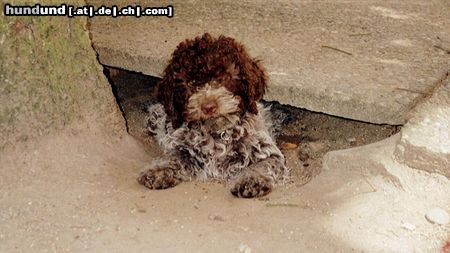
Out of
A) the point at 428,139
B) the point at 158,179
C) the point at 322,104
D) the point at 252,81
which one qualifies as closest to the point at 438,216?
the point at 428,139

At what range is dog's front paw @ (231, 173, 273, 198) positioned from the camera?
4.96 meters

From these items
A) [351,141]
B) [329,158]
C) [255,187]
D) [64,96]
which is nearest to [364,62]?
[351,141]

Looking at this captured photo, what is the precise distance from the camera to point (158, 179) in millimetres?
A: 5121

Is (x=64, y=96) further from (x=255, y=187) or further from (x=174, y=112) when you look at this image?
(x=255, y=187)

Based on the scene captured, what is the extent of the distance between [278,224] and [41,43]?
7.54 ft

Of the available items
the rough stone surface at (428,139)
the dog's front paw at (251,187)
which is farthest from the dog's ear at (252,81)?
the rough stone surface at (428,139)

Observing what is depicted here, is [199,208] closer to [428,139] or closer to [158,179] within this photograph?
[158,179]

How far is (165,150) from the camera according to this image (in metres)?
5.82

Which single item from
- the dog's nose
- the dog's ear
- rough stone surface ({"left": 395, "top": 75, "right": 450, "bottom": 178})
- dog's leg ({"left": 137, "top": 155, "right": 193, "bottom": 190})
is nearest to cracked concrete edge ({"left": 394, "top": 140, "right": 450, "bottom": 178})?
rough stone surface ({"left": 395, "top": 75, "right": 450, "bottom": 178})

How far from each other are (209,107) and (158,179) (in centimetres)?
70

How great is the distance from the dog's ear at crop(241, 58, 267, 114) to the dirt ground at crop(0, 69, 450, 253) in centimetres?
73

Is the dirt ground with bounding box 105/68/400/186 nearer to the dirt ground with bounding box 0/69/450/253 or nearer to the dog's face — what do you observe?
the dirt ground with bounding box 0/69/450/253

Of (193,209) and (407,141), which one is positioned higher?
(407,141)

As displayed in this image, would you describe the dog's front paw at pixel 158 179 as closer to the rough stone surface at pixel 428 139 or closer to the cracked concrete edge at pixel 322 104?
the cracked concrete edge at pixel 322 104
